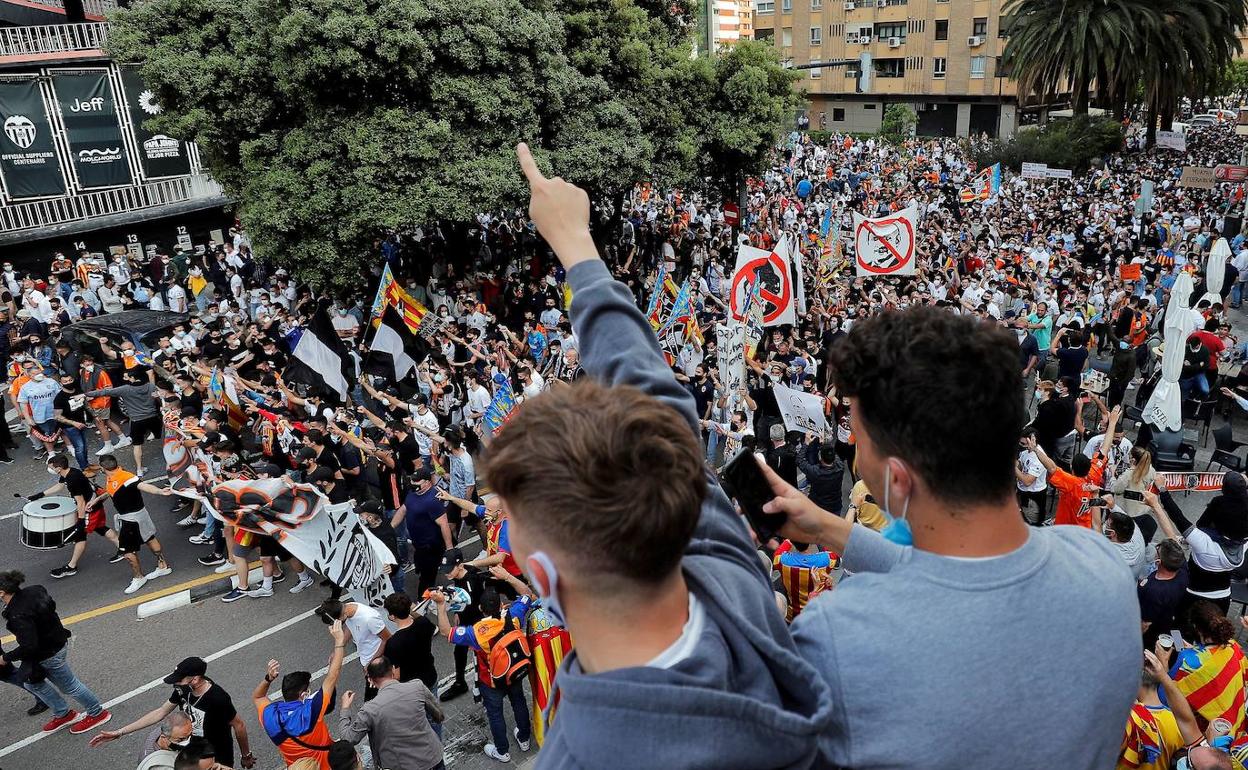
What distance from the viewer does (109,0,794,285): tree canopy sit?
584 inches

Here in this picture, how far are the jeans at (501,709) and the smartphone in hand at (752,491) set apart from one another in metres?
4.72

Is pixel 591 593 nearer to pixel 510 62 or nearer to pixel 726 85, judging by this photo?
pixel 510 62

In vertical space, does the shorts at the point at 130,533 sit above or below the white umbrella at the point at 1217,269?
below

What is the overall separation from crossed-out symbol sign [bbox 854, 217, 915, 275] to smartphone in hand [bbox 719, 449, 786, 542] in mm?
13457

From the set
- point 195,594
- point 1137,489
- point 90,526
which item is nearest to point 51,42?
point 90,526

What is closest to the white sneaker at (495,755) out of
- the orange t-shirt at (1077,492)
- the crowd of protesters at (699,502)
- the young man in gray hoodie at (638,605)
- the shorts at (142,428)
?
the crowd of protesters at (699,502)

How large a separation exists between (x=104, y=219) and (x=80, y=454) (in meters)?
15.3

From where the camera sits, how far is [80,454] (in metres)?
12.6

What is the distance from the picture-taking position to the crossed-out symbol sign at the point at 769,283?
452 inches

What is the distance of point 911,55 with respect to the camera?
53750mm

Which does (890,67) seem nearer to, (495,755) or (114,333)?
(114,333)

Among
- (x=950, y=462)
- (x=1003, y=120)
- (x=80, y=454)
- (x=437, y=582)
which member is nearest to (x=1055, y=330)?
(x=437, y=582)

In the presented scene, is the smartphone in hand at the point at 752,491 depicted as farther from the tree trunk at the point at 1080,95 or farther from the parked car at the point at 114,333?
the tree trunk at the point at 1080,95

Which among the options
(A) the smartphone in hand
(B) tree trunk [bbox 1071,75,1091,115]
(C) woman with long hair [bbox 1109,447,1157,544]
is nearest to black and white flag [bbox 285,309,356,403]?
(C) woman with long hair [bbox 1109,447,1157,544]
